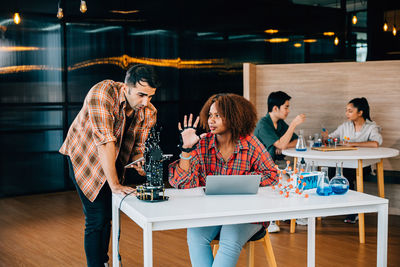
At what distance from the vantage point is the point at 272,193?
245 cm

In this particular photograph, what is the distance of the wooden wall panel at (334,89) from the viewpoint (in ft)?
16.7

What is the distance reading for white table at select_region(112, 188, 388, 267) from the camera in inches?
77.9

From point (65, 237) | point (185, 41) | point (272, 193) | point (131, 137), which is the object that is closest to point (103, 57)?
point (185, 41)

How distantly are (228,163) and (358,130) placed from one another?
260 cm

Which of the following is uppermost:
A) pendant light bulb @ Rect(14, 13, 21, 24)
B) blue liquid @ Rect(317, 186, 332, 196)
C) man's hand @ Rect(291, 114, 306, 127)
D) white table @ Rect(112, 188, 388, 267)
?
pendant light bulb @ Rect(14, 13, 21, 24)

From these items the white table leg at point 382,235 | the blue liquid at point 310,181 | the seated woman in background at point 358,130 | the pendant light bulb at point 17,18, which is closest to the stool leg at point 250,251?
the blue liquid at point 310,181

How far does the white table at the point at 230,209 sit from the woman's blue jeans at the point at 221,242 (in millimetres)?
176

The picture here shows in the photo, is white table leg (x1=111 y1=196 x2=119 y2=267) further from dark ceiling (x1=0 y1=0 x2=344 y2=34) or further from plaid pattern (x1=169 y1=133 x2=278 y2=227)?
dark ceiling (x1=0 y1=0 x2=344 y2=34)

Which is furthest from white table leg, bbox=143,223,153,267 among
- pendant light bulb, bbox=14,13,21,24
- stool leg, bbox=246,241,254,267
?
pendant light bulb, bbox=14,13,21,24

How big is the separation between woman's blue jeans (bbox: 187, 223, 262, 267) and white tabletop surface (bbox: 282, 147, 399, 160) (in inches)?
64.6

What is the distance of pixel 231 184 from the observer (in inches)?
91.4

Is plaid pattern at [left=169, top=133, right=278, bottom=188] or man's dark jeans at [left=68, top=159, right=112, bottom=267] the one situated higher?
plaid pattern at [left=169, top=133, right=278, bottom=188]

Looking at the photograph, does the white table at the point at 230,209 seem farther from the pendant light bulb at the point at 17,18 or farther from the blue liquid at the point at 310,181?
the pendant light bulb at the point at 17,18

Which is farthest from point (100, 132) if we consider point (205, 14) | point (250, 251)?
point (205, 14)
